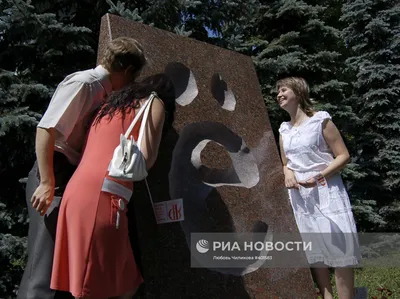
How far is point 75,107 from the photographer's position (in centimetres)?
229

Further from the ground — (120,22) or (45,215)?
(120,22)

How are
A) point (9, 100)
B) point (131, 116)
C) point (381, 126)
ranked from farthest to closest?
1. point (381, 126)
2. point (9, 100)
3. point (131, 116)

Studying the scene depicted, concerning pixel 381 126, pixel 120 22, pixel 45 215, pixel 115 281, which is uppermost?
pixel 120 22

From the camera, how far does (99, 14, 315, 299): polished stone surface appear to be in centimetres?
304

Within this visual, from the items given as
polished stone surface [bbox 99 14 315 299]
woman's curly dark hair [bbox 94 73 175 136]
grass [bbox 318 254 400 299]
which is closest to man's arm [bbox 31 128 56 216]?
woman's curly dark hair [bbox 94 73 175 136]

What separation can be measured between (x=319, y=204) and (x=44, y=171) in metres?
1.79

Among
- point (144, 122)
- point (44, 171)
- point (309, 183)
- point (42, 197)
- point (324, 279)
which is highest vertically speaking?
point (144, 122)

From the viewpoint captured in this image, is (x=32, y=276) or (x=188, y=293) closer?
(x=32, y=276)

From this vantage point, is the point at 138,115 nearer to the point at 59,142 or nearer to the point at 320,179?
the point at 59,142

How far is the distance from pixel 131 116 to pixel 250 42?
21.5 feet

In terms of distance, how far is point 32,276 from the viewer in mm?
2311

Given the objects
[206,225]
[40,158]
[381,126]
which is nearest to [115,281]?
[40,158]

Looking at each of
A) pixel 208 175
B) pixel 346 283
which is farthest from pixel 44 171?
pixel 346 283

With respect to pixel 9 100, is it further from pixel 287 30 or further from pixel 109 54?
pixel 287 30
